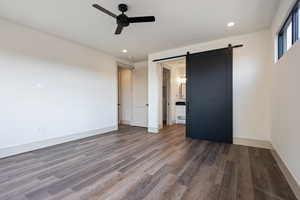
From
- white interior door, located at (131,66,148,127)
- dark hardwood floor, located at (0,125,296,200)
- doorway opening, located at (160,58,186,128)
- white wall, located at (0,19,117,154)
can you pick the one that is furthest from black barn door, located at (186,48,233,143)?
white wall, located at (0,19,117,154)

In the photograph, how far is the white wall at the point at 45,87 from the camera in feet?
9.27

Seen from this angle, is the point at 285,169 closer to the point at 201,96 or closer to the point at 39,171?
the point at 201,96

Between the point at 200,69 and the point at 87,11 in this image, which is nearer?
the point at 87,11

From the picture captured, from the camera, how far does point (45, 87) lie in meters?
3.38

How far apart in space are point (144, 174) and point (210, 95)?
2.76m

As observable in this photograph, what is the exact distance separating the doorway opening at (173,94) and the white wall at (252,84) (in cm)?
264

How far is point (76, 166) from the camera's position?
2.43 m

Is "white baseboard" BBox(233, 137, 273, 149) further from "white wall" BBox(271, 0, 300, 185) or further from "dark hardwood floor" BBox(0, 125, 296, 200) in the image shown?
"white wall" BBox(271, 0, 300, 185)

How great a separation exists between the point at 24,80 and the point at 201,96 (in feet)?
14.5

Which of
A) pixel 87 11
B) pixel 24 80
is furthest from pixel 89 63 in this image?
pixel 87 11

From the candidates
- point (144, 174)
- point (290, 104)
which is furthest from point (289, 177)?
point (144, 174)

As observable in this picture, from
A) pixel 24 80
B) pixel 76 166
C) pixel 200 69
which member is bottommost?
pixel 76 166

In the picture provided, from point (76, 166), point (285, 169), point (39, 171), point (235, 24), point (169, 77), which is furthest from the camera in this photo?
point (169, 77)

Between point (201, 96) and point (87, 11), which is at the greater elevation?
point (87, 11)
